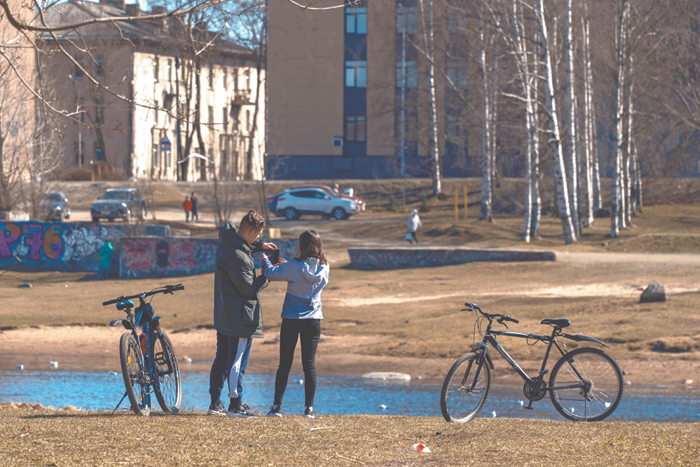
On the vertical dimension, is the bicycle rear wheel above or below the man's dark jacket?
below

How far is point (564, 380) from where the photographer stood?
729cm

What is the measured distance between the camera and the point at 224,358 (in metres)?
7.05

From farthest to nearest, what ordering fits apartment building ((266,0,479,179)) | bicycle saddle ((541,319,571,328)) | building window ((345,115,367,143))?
building window ((345,115,367,143)), apartment building ((266,0,479,179)), bicycle saddle ((541,319,571,328))

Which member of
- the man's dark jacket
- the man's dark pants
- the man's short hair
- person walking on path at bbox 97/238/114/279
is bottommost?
person walking on path at bbox 97/238/114/279

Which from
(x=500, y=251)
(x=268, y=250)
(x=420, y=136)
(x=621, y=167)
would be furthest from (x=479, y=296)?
(x=420, y=136)

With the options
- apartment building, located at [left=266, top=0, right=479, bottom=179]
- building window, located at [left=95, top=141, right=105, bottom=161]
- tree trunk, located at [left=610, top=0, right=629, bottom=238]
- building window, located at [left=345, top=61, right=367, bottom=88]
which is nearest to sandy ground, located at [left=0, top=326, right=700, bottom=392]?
tree trunk, located at [left=610, top=0, right=629, bottom=238]

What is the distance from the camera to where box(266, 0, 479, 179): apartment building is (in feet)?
182

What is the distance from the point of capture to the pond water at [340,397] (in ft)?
32.8

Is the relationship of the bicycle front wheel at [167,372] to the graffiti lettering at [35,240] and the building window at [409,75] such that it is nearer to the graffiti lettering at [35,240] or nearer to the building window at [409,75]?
the graffiti lettering at [35,240]

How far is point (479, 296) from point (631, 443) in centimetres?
1426

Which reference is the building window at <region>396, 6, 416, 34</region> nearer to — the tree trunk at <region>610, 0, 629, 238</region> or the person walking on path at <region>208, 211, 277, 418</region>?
the tree trunk at <region>610, 0, 629, 238</region>

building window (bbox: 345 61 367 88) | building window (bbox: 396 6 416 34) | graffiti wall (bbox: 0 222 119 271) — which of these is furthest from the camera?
building window (bbox: 345 61 367 88)

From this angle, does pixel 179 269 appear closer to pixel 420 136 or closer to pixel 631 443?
pixel 631 443

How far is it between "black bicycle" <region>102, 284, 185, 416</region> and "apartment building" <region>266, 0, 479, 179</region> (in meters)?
47.7
